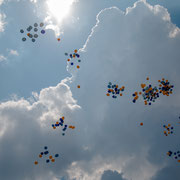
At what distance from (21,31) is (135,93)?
→ 24280mm

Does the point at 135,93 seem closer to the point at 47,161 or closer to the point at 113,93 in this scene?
the point at 113,93

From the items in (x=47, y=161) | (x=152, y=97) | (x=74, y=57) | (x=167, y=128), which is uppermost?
(x=74, y=57)

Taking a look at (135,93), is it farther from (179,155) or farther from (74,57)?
(179,155)

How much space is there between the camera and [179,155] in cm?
3366

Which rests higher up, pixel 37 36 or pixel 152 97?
pixel 37 36

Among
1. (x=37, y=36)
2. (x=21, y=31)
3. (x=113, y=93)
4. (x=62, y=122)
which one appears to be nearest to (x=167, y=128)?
(x=113, y=93)

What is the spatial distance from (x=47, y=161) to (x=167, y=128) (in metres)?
25.5

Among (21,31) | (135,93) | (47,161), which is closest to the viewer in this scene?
(21,31)

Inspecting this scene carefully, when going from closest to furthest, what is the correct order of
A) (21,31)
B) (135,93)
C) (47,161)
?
(21,31)
(47,161)
(135,93)

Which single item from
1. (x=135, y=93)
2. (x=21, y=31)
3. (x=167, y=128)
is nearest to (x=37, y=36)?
(x=21, y=31)

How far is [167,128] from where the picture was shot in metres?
32.9

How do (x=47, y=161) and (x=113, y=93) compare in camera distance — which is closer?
(x=47, y=161)

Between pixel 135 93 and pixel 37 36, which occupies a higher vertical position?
pixel 37 36

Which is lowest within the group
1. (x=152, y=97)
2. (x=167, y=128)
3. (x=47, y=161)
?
(x=47, y=161)
